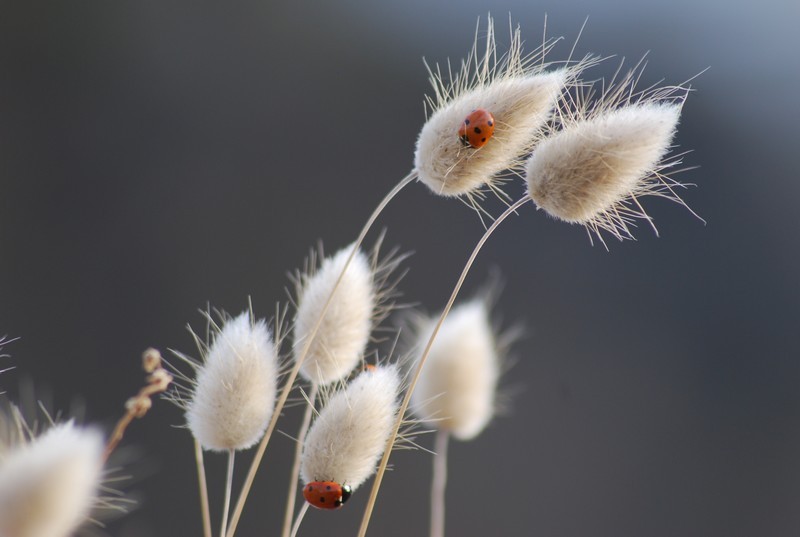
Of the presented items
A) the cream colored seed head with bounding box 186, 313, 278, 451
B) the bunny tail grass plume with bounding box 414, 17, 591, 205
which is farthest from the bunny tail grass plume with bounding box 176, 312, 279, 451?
the bunny tail grass plume with bounding box 414, 17, 591, 205

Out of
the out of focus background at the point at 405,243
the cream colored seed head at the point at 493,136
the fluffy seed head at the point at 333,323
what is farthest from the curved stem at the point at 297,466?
the out of focus background at the point at 405,243

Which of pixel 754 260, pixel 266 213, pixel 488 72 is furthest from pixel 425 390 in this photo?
pixel 754 260

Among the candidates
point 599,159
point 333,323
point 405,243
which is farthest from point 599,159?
point 405,243

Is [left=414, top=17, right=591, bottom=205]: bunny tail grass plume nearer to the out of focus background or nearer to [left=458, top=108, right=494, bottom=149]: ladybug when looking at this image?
[left=458, top=108, right=494, bottom=149]: ladybug

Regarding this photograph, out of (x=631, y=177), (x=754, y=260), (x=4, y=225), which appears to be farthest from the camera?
(x=754, y=260)

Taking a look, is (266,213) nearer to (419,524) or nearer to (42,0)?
(42,0)
